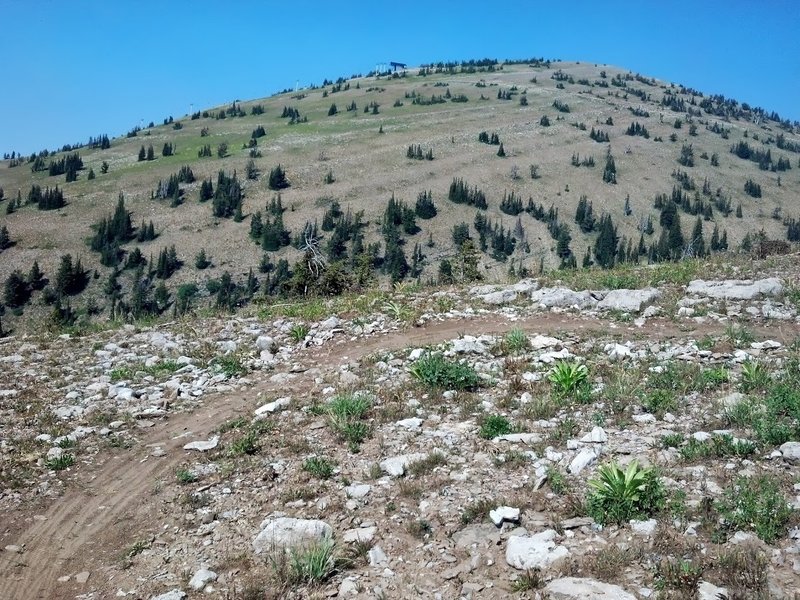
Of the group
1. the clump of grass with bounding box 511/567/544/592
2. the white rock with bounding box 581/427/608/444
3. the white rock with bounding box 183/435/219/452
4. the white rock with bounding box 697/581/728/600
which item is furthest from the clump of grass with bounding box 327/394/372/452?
the white rock with bounding box 697/581/728/600

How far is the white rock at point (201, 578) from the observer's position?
523 cm

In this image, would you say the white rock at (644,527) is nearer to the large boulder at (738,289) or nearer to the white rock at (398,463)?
the white rock at (398,463)

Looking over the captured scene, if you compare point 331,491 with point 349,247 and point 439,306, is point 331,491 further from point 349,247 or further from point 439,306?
point 349,247

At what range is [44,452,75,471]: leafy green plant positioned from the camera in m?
7.61

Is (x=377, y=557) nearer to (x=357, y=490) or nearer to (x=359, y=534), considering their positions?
(x=359, y=534)

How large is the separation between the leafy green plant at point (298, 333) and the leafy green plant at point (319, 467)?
237 inches

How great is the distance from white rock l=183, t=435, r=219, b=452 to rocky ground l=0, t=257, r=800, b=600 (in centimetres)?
5

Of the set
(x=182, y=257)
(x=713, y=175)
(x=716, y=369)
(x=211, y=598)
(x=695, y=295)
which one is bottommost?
(x=211, y=598)

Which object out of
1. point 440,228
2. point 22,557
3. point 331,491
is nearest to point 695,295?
point 331,491

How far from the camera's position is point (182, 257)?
107 meters

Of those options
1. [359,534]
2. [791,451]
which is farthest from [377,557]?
[791,451]

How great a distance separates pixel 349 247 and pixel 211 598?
104413 mm

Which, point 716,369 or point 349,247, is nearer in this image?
point 716,369

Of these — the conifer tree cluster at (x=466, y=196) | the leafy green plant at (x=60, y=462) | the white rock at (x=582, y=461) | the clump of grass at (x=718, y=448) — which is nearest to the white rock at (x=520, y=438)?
the white rock at (x=582, y=461)
